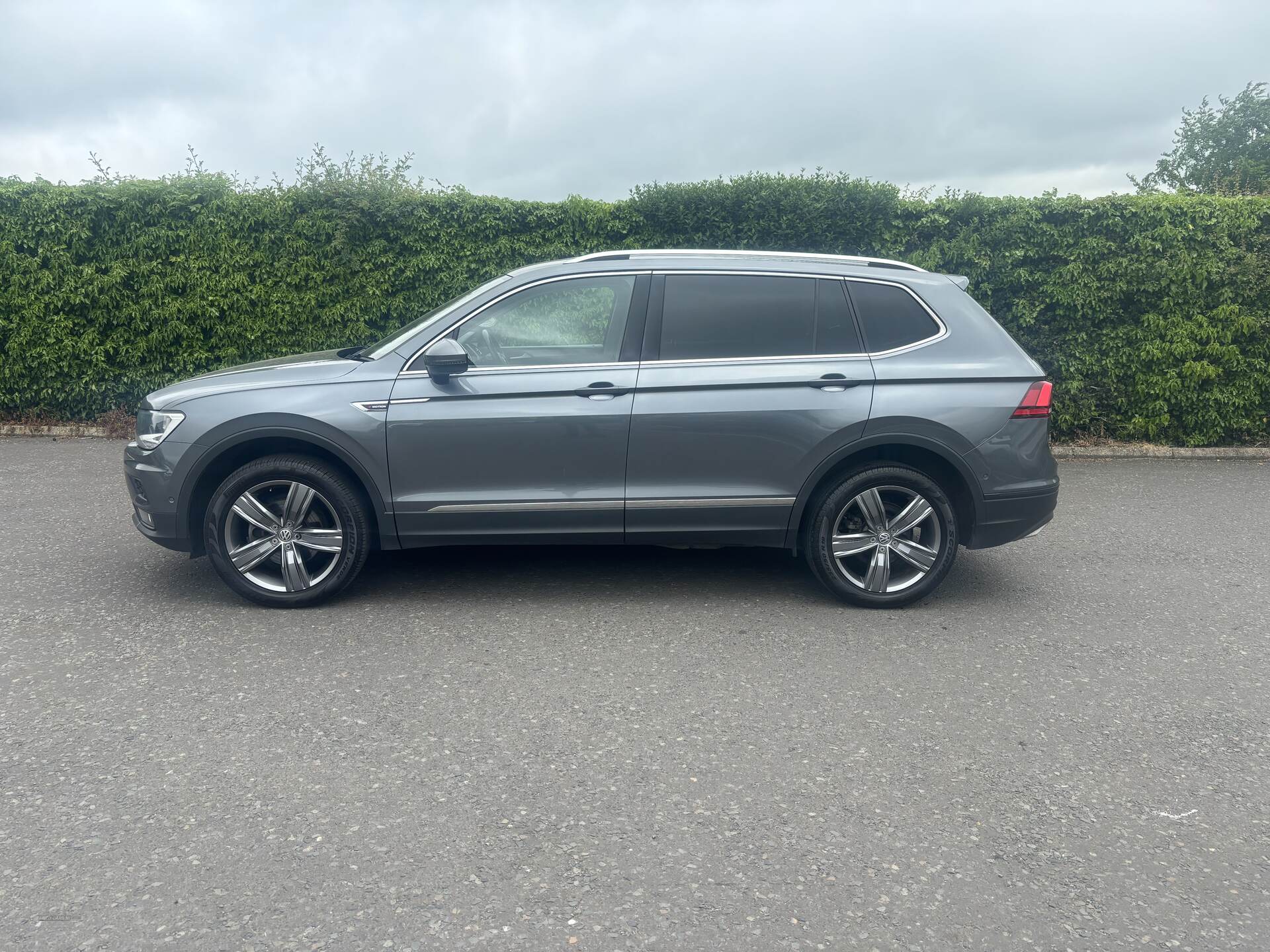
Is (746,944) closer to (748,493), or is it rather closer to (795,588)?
(748,493)

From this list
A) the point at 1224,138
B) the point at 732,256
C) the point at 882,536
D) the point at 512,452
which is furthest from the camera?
the point at 1224,138

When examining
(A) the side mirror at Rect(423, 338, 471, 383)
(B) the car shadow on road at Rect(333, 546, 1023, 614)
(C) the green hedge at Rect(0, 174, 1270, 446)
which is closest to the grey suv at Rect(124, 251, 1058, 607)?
(A) the side mirror at Rect(423, 338, 471, 383)

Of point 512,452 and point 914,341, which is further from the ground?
point 914,341

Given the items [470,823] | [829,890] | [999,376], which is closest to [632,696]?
[470,823]

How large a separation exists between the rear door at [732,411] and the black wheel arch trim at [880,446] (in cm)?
4

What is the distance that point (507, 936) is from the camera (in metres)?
2.69

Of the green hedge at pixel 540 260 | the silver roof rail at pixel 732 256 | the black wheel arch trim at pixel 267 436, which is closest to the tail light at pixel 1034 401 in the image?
the silver roof rail at pixel 732 256

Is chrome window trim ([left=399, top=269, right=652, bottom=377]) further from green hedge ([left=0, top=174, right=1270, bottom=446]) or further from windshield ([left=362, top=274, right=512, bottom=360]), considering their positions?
green hedge ([left=0, top=174, right=1270, bottom=446])

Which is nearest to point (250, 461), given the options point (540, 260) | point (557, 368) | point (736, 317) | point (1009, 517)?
point (557, 368)

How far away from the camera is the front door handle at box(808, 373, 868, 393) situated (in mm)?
5367

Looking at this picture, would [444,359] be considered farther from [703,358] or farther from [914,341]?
[914,341]

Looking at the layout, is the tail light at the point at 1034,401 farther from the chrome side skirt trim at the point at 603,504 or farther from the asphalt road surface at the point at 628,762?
the chrome side skirt trim at the point at 603,504

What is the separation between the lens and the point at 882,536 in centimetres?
545

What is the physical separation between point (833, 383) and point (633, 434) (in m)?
1.08
